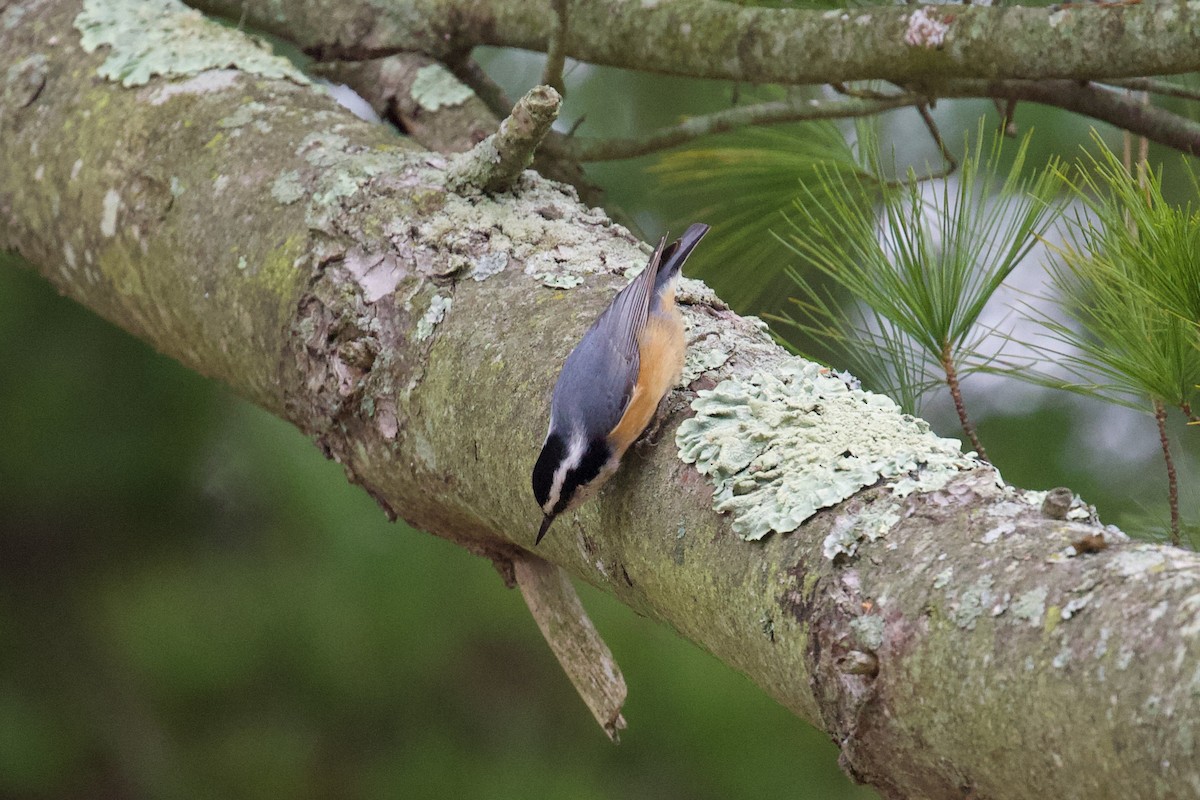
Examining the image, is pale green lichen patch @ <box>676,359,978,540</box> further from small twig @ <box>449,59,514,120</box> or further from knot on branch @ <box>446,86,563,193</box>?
small twig @ <box>449,59,514,120</box>

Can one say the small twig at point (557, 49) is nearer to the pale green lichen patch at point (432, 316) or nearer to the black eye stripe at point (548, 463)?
the pale green lichen patch at point (432, 316)

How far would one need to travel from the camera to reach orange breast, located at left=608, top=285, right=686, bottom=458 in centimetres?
134

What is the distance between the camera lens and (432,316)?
144 cm

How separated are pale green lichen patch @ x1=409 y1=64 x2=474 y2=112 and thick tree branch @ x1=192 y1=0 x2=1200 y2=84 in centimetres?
8

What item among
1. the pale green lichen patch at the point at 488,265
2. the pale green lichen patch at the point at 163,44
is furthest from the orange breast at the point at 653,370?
the pale green lichen patch at the point at 163,44

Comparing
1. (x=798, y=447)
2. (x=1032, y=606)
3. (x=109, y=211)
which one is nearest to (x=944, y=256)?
(x=798, y=447)

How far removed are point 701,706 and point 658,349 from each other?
1.36 metres

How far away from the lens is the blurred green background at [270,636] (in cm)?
252

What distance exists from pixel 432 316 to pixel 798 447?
573mm

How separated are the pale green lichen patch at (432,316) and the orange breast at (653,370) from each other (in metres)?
0.26

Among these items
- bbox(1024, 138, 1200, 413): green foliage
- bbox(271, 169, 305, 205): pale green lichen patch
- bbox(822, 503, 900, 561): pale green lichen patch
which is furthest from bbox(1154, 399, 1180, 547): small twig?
bbox(271, 169, 305, 205): pale green lichen patch

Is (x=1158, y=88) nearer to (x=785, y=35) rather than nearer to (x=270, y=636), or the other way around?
(x=785, y=35)

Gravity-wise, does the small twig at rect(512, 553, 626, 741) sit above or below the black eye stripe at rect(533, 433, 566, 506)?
below

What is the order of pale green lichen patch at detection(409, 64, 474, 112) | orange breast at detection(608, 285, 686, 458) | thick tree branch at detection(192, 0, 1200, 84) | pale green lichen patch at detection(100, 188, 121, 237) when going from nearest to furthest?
1. orange breast at detection(608, 285, 686, 458)
2. thick tree branch at detection(192, 0, 1200, 84)
3. pale green lichen patch at detection(100, 188, 121, 237)
4. pale green lichen patch at detection(409, 64, 474, 112)
